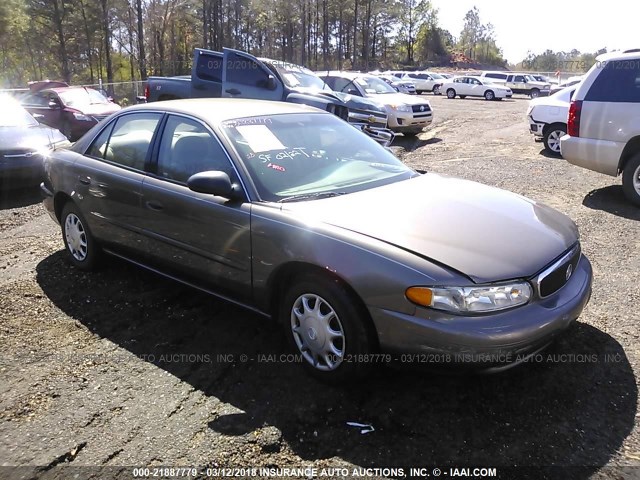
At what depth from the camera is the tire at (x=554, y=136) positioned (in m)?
11.0

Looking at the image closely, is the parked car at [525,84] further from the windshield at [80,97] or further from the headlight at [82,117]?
the headlight at [82,117]

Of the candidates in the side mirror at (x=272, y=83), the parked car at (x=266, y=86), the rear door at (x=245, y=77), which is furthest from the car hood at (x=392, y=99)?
the rear door at (x=245, y=77)

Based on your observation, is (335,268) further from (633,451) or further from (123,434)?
(633,451)

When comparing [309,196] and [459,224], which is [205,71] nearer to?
[309,196]

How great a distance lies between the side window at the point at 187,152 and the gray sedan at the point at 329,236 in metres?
0.01

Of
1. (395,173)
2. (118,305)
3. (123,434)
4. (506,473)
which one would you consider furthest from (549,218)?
(118,305)

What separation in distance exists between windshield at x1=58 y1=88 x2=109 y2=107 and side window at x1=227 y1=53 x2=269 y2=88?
579cm

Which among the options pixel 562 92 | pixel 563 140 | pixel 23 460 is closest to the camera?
pixel 23 460

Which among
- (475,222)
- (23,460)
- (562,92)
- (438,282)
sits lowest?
(23,460)

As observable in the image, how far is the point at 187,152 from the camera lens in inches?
155

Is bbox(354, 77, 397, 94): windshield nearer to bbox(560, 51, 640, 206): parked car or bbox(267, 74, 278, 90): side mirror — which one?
bbox(267, 74, 278, 90): side mirror

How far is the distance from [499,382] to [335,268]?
1203mm

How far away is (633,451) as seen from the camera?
2.59 metres

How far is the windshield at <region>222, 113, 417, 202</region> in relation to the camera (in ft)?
11.6
